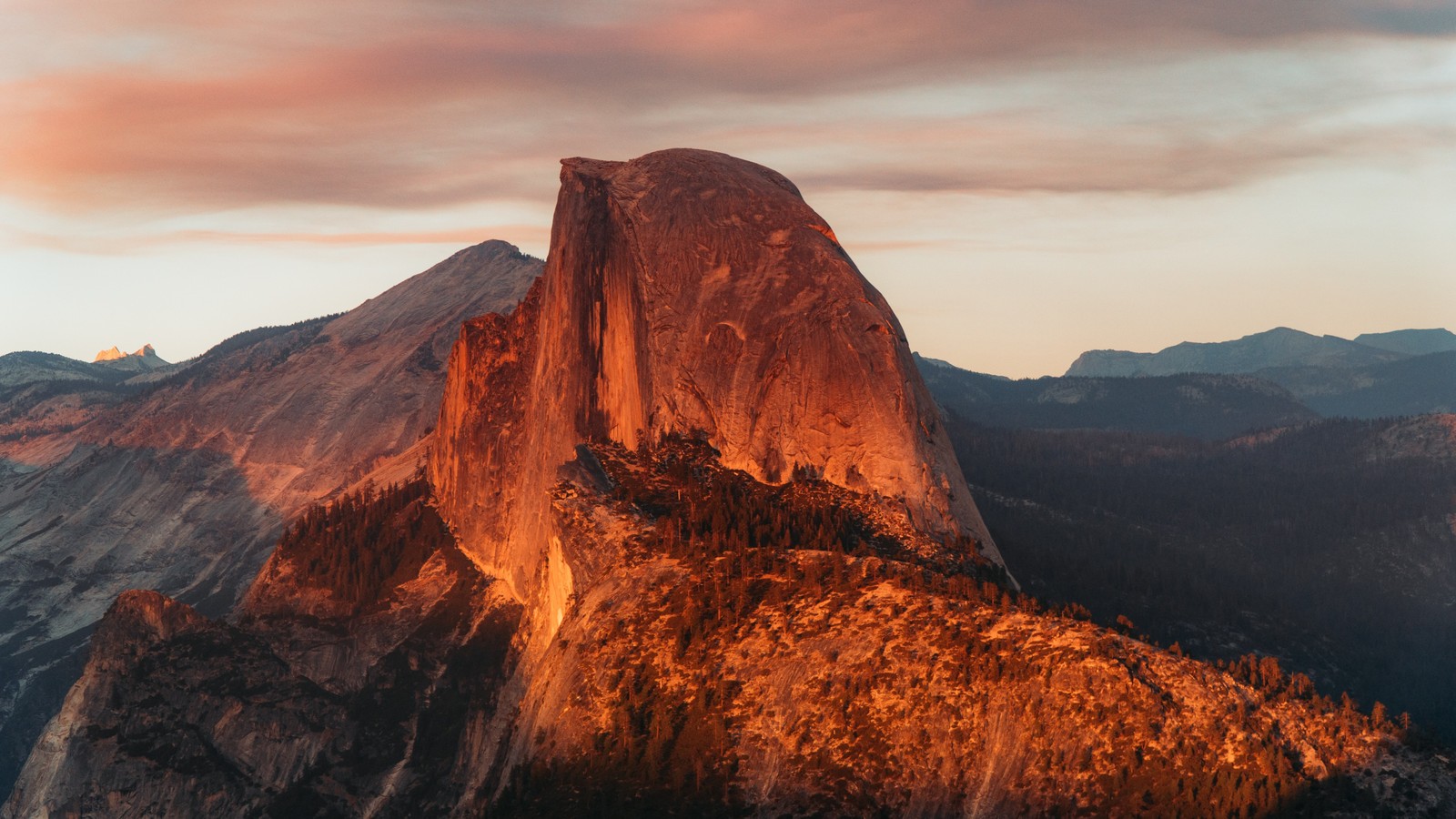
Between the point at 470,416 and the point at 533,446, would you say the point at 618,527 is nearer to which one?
the point at 533,446

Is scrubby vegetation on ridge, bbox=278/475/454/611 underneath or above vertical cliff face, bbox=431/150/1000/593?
underneath

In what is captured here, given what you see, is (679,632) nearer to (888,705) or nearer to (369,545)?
(888,705)

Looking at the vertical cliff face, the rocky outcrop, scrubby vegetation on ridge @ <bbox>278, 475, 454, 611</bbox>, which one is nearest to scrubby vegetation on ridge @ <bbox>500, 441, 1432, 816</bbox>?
the rocky outcrop

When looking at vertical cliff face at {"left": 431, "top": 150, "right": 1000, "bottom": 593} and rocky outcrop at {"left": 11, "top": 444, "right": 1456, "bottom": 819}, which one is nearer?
rocky outcrop at {"left": 11, "top": 444, "right": 1456, "bottom": 819}

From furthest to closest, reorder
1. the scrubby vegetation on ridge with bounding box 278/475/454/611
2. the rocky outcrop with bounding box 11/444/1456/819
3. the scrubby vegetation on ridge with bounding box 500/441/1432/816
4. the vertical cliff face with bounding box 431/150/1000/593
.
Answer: the scrubby vegetation on ridge with bounding box 278/475/454/611, the vertical cliff face with bounding box 431/150/1000/593, the rocky outcrop with bounding box 11/444/1456/819, the scrubby vegetation on ridge with bounding box 500/441/1432/816

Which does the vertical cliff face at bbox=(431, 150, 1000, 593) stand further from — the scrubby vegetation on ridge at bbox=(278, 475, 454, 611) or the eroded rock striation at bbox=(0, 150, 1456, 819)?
the scrubby vegetation on ridge at bbox=(278, 475, 454, 611)

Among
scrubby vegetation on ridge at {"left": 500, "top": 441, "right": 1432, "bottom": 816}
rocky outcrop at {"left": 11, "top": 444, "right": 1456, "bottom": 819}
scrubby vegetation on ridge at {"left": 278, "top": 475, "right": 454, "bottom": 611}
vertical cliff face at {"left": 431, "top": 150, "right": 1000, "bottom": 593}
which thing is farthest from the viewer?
scrubby vegetation on ridge at {"left": 278, "top": 475, "right": 454, "bottom": 611}

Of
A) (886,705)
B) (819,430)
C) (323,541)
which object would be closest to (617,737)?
(886,705)

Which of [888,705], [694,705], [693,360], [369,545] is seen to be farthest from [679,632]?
[369,545]

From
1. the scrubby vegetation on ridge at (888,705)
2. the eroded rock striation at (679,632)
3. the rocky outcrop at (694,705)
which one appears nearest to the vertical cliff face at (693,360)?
the eroded rock striation at (679,632)

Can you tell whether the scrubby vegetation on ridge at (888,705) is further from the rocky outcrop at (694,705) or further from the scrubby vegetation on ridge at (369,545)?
the scrubby vegetation on ridge at (369,545)
